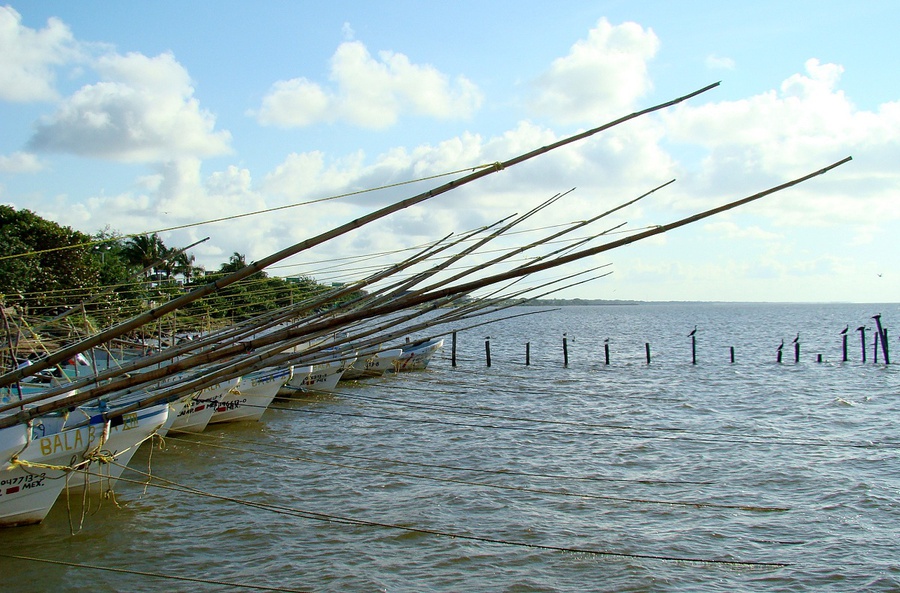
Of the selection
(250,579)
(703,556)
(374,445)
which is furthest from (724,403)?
(250,579)

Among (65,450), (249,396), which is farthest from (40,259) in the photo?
(65,450)

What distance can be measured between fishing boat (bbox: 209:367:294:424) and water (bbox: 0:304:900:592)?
1.32 feet

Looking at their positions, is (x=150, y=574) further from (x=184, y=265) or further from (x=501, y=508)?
(x=184, y=265)

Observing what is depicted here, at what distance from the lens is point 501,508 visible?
1275 centimetres

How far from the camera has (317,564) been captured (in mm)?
10250

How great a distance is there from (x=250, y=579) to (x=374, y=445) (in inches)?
334

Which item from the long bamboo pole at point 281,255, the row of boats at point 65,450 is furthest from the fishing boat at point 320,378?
the long bamboo pole at point 281,255

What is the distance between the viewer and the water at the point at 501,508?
10047mm

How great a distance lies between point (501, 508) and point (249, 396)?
9.80 metres

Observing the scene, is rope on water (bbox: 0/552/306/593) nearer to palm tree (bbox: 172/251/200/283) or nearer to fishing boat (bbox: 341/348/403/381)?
fishing boat (bbox: 341/348/403/381)

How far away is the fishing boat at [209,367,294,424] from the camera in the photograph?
19.1 m

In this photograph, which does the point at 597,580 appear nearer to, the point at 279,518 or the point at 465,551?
the point at 465,551

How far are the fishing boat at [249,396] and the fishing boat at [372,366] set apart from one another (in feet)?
33.6

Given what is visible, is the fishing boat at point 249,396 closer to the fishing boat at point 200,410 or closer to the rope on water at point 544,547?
the fishing boat at point 200,410
